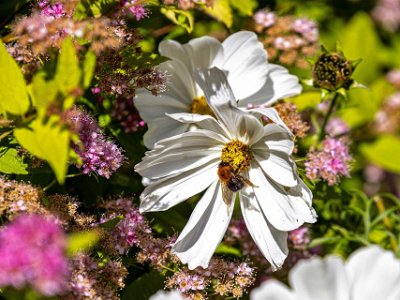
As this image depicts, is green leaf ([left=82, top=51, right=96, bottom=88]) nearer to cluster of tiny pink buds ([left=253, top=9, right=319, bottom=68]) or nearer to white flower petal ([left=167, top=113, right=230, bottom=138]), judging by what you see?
white flower petal ([left=167, top=113, right=230, bottom=138])

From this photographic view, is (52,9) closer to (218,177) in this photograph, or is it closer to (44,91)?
(44,91)

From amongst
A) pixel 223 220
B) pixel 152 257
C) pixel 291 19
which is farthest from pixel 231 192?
pixel 291 19

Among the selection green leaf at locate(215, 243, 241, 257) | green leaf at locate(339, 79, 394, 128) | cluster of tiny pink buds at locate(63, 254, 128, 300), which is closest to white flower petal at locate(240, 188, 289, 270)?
green leaf at locate(215, 243, 241, 257)

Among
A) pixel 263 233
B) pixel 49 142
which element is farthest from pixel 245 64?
pixel 49 142

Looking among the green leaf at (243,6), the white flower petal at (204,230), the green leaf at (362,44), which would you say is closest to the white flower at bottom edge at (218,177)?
the white flower petal at (204,230)

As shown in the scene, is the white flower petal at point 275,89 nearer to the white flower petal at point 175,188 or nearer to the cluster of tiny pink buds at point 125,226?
the white flower petal at point 175,188

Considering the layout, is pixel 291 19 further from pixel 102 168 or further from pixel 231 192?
pixel 102 168

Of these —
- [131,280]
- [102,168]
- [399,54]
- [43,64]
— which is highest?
[43,64]
